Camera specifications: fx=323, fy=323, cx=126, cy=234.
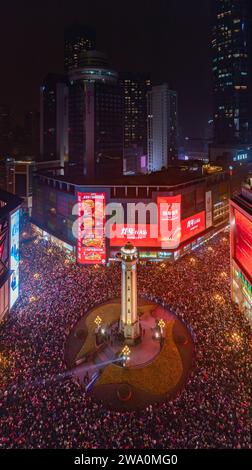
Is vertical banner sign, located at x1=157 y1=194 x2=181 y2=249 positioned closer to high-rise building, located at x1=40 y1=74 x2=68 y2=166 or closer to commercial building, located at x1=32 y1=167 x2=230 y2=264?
commercial building, located at x1=32 y1=167 x2=230 y2=264

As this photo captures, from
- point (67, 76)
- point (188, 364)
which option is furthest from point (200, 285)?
point (67, 76)

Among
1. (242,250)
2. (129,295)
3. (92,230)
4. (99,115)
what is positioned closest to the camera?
(129,295)

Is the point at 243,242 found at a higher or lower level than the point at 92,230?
lower

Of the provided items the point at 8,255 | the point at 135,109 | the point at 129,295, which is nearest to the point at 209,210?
the point at 129,295

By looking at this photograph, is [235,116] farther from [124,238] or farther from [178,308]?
[178,308]

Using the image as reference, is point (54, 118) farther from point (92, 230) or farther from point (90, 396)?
point (90, 396)

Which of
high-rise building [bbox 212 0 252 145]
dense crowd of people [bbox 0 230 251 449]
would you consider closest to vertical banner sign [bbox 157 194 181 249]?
dense crowd of people [bbox 0 230 251 449]
